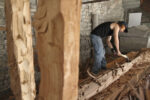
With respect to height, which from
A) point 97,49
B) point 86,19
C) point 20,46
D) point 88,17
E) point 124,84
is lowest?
point 124,84

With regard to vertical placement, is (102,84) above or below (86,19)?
below

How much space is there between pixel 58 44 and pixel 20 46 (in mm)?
955

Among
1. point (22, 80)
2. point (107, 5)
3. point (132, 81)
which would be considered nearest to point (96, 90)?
point (132, 81)

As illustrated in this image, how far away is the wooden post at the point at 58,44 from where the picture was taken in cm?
83

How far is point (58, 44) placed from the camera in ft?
2.87

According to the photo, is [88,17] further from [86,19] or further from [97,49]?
[97,49]

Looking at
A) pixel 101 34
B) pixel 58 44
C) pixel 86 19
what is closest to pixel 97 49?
pixel 101 34

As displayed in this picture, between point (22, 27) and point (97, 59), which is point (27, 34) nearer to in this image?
point (22, 27)

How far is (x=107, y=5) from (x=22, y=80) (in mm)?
6107

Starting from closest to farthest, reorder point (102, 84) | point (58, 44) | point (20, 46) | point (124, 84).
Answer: point (58, 44) < point (20, 46) < point (102, 84) < point (124, 84)

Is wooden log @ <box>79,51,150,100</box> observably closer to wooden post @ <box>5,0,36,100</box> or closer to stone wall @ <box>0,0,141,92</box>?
wooden post @ <box>5,0,36,100</box>

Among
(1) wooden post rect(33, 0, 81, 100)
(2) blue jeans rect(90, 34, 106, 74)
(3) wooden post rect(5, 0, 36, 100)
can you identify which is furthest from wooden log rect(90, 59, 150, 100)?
(1) wooden post rect(33, 0, 81, 100)

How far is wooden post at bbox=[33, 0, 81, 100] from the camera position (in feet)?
2.72

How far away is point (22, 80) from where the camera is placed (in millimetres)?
1656
